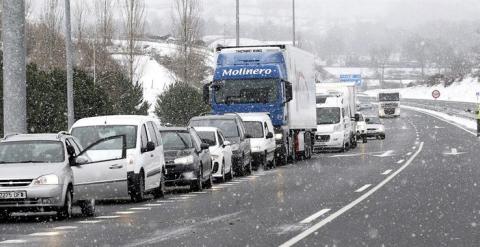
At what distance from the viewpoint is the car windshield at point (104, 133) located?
1947cm

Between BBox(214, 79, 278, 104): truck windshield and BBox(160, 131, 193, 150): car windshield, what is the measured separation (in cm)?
1062

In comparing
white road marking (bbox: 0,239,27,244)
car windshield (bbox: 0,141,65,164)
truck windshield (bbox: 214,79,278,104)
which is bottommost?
white road marking (bbox: 0,239,27,244)

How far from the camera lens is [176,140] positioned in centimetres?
2358

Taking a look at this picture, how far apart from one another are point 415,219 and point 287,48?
20.6 metres

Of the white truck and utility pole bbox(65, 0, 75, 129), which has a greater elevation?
utility pole bbox(65, 0, 75, 129)

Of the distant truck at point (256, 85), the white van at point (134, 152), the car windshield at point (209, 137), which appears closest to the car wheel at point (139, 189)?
the white van at point (134, 152)

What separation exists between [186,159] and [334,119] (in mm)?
22870

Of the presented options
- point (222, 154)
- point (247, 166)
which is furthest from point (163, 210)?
point (247, 166)

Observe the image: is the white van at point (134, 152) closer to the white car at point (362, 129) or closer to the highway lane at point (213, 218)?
the highway lane at point (213, 218)

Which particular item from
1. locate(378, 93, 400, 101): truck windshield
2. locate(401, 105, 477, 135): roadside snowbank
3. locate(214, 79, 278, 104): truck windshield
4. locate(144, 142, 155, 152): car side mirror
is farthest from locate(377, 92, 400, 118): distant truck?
locate(144, 142, 155, 152): car side mirror

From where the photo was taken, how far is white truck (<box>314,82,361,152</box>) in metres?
43.9

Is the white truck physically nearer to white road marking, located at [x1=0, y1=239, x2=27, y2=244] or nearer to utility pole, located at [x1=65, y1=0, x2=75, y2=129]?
utility pole, located at [x1=65, y1=0, x2=75, y2=129]

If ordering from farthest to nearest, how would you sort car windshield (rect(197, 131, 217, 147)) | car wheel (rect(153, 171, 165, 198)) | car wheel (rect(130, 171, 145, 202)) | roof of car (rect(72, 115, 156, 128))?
car windshield (rect(197, 131, 217, 147)) < car wheel (rect(153, 171, 165, 198)) < roof of car (rect(72, 115, 156, 128)) < car wheel (rect(130, 171, 145, 202))

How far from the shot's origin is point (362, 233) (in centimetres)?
1260
